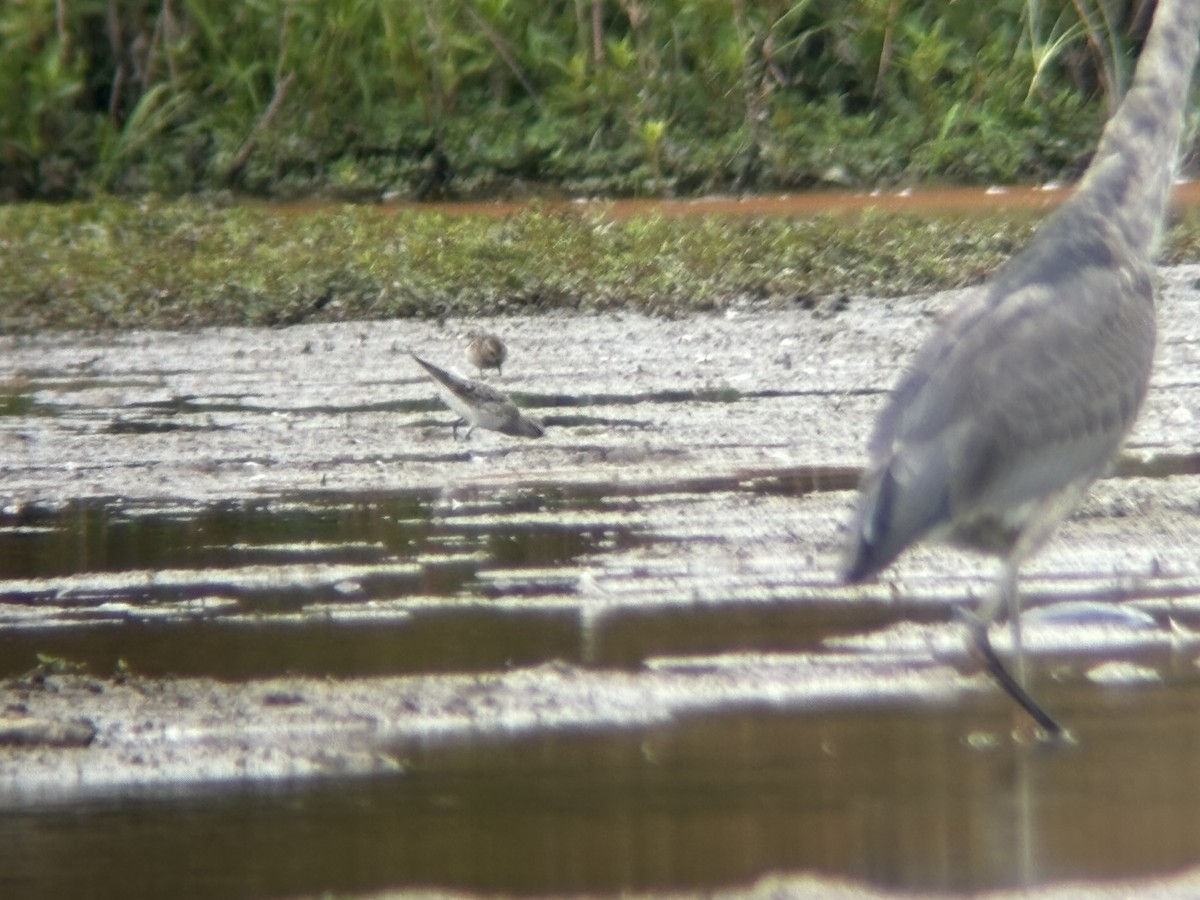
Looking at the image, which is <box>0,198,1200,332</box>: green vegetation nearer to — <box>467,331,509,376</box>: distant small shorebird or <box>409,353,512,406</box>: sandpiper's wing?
<box>467,331,509,376</box>: distant small shorebird

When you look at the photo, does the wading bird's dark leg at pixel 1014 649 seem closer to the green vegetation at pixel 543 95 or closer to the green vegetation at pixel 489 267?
the green vegetation at pixel 489 267

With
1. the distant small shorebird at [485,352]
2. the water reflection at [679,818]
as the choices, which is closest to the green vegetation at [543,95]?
the distant small shorebird at [485,352]

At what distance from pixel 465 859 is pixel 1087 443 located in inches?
74.2

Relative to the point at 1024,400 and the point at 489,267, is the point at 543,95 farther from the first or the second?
the point at 1024,400

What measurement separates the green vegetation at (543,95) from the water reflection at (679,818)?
37.7ft

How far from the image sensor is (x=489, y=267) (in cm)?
1144

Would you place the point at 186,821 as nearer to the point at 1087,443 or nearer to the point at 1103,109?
the point at 1087,443

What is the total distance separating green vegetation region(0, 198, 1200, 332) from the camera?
11.0 m

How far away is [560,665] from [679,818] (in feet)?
3.22

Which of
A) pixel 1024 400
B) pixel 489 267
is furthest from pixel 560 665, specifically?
pixel 489 267

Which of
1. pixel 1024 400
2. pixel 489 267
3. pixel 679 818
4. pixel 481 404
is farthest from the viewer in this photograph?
pixel 489 267

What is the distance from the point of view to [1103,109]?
15.9 metres

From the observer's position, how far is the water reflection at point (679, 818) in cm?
346

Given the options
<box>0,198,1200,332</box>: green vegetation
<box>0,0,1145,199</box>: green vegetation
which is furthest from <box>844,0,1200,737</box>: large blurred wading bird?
<box>0,0,1145,199</box>: green vegetation
